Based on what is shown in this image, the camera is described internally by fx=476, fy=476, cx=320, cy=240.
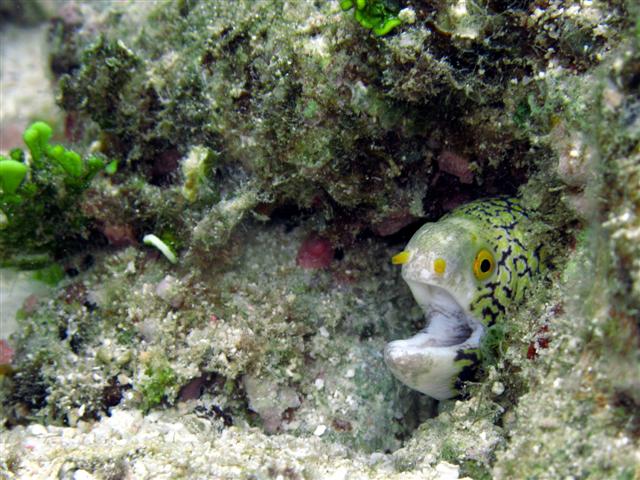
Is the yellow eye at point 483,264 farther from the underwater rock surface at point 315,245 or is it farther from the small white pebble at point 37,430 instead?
the small white pebble at point 37,430

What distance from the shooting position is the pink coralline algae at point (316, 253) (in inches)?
136

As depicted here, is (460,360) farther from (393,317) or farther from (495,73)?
(495,73)

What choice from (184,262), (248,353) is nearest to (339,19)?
(184,262)

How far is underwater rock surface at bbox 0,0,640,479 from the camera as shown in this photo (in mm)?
1830

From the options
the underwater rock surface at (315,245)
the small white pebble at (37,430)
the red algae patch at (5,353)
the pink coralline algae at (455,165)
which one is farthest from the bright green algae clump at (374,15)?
the red algae patch at (5,353)

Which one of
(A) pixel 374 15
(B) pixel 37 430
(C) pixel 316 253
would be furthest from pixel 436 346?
(B) pixel 37 430

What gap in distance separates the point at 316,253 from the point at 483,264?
3.98ft

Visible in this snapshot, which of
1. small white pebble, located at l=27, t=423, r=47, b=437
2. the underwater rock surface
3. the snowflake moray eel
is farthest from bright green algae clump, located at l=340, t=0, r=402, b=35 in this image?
small white pebble, located at l=27, t=423, r=47, b=437

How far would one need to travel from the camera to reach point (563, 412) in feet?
5.82

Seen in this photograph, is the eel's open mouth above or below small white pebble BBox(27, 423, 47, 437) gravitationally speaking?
above

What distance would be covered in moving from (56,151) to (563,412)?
3.22 metres

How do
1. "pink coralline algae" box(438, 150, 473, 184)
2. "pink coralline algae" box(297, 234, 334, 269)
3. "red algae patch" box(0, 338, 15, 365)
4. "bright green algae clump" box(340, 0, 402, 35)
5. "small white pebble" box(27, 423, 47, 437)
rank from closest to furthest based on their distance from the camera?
"bright green algae clump" box(340, 0, 402, 35) < "small white pebble" box(27, 423, 47, 437) < "pink coralline algae" box(438, 150, 473, 184) < "red algae patch" box(0, 338, 15, 365) < "pink coralline algae" box(297, 234, 334, 269)

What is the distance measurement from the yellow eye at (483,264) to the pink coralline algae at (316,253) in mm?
1116

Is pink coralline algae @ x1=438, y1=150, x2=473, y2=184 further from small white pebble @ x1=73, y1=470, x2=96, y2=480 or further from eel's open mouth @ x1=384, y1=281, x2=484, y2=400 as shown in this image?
small white pebble @ x1=73, y1=470, x2=96, y2=480
